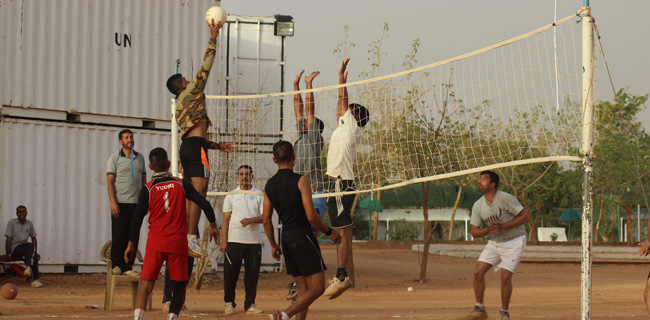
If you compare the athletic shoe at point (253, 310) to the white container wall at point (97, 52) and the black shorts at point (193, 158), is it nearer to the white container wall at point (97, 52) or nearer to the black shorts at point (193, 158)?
the black shorts at point (193, 158)

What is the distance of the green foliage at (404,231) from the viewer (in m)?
44.7

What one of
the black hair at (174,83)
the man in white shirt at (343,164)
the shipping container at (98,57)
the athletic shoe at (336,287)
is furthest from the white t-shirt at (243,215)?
the shipping container at (98,57)

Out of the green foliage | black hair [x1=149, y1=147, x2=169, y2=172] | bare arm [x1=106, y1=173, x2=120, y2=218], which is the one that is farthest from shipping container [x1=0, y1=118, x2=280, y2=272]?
the green foliage

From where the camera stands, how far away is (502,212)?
10.7 metres

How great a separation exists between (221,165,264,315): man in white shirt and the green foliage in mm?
33343

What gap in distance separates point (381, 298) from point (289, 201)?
7679mm

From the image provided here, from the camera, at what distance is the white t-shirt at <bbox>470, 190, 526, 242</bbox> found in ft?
34.9

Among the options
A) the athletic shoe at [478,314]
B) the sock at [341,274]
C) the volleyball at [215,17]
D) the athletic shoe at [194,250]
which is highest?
the volleyball at [215,17]

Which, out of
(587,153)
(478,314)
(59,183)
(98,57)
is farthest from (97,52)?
(587,153)

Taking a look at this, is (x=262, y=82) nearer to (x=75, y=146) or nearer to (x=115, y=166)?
(x=75, y=146)

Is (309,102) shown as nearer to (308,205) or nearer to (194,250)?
(194,250)

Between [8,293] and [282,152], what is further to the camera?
[8,293]

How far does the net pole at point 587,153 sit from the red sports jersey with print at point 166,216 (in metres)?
4.17

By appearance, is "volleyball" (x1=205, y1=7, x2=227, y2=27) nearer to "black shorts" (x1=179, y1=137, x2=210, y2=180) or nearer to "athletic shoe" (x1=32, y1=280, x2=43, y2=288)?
"black shorts" (x1=179, y1=137, x2=210, y2=180)
